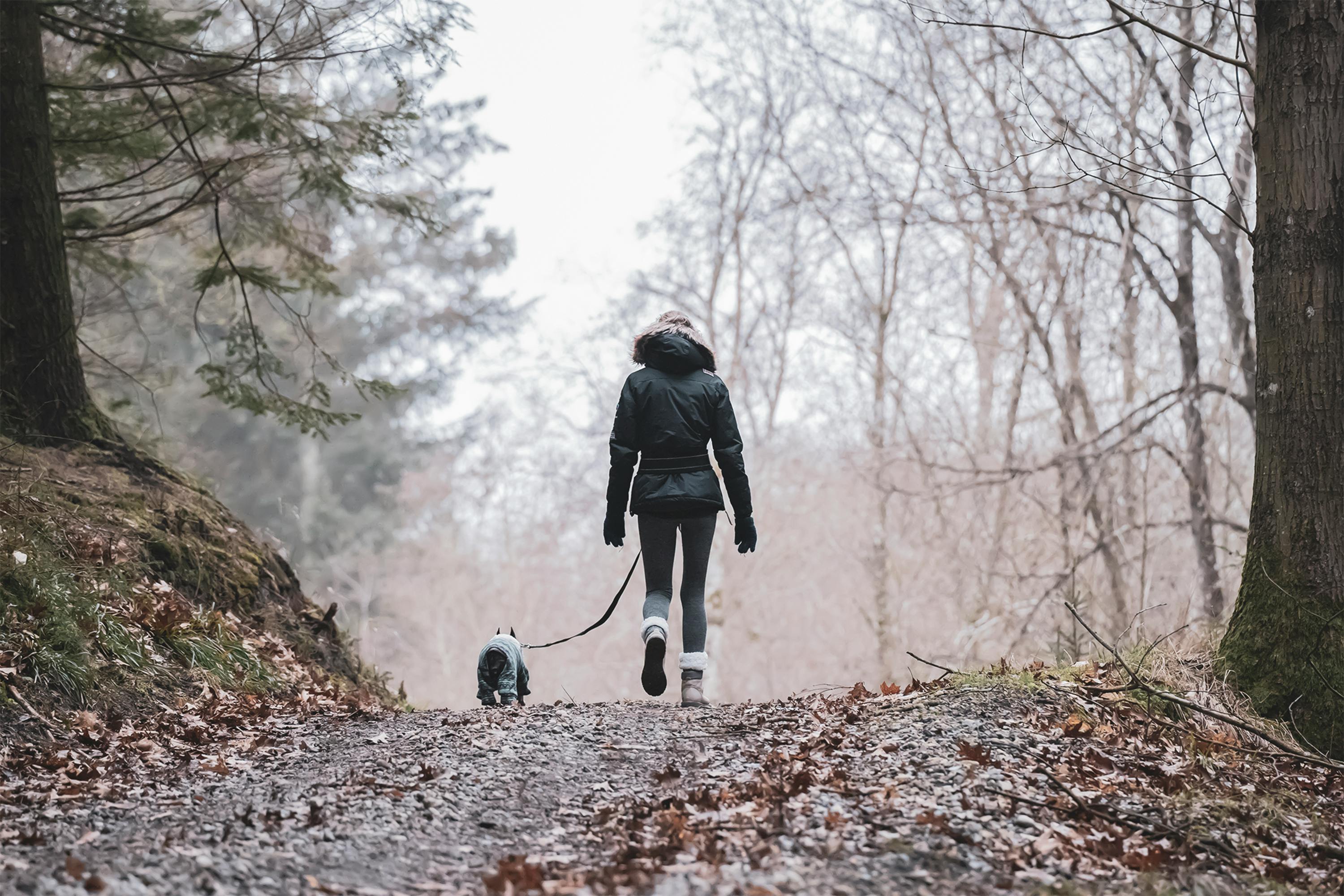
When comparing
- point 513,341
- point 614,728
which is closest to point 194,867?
point 614,728

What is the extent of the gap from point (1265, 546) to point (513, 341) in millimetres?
24201

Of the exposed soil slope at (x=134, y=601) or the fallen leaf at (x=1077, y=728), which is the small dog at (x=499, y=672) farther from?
the fallen leaf at (x=1077, y=728)

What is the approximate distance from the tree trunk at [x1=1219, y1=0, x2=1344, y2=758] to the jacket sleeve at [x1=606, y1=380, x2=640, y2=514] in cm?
337

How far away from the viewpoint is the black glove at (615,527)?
239 inches

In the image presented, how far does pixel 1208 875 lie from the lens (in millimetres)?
2924

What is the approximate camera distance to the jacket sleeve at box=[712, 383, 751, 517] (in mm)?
5996

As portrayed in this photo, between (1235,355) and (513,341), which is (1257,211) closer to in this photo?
(1235,355)

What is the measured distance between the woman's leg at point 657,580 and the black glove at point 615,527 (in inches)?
5.1

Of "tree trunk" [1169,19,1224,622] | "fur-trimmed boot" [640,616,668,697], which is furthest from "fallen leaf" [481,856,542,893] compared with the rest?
"tree trunk" [1169,19,1224,622]

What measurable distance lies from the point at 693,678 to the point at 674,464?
132 cm

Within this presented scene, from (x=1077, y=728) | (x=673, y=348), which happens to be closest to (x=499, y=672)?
(x=673, y=348)

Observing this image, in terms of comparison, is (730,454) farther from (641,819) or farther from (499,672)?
(641,819)

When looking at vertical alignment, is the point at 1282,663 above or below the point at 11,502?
below

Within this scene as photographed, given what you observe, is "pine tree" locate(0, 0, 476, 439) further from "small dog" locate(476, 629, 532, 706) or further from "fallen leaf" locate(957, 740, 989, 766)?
"fallen leaf" locate(957, 740, 989, 766)
